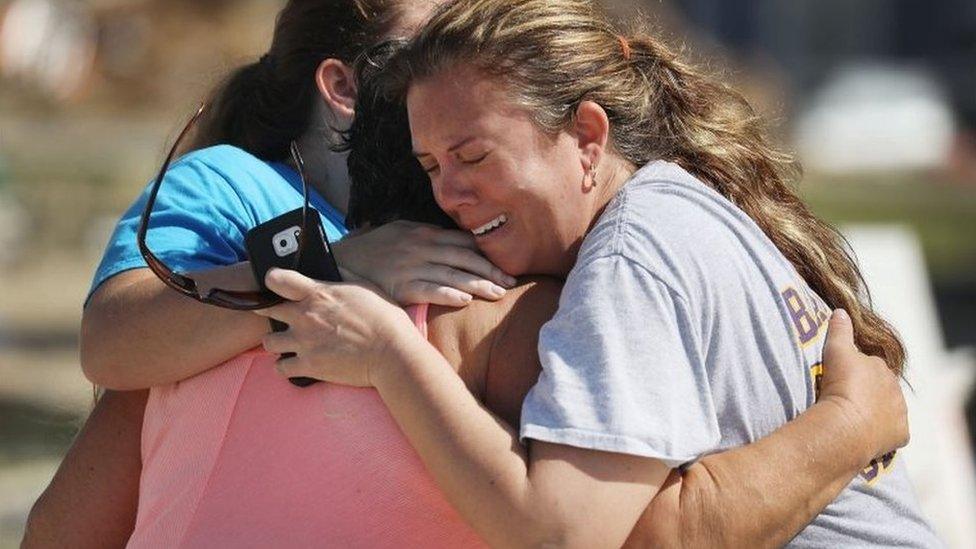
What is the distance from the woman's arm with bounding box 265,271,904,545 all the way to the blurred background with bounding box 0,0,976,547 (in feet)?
2.55

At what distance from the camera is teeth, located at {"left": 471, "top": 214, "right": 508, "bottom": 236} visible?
2105 mm

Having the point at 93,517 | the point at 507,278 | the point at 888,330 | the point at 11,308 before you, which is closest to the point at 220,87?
the point at 93,517

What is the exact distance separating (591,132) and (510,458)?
0.49m

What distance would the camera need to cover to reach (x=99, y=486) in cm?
246

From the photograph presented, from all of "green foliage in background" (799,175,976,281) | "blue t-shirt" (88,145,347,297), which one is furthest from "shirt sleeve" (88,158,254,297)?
"green foliage in background" (799,175,976,281)

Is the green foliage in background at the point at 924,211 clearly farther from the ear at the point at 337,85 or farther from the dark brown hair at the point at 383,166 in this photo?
the dark brown hair at the point at 383,166

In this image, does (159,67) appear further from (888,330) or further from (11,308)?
(888,330)

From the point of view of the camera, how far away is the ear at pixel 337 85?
2.73 m

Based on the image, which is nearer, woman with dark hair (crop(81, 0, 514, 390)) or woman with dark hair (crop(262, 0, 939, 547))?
woman with dark hair (crop(262, 0, 939, 547))

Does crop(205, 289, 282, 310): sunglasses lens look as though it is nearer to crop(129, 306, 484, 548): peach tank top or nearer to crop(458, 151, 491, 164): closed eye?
crop(129, 306, 484, 548): peach tank top

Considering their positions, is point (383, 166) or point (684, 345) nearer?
point (684, 345)

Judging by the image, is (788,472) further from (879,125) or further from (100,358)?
(879,125)

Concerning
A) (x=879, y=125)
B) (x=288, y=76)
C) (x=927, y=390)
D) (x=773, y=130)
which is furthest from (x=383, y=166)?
(x=879, y=125)

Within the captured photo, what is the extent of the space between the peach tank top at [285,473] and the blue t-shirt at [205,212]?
25 centimetres
